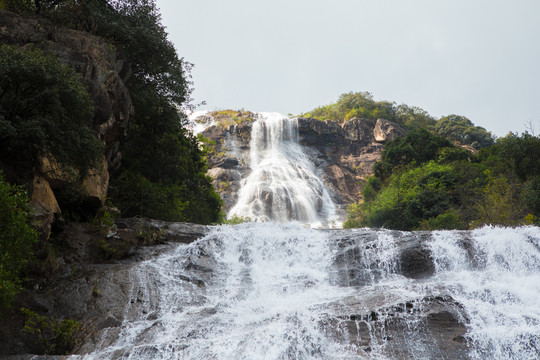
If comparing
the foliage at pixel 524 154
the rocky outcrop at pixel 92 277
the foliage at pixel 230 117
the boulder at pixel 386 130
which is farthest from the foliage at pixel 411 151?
the rocky outcrop at pixel 92 277

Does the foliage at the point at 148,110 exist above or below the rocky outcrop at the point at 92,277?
above

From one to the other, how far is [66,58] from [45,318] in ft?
27.9

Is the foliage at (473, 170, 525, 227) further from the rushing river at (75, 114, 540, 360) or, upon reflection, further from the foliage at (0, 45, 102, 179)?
the foliage at (0, 45, 102, 179)

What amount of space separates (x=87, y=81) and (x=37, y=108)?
383cm

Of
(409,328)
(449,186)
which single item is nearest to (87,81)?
(409,328)

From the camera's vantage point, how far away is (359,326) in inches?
303

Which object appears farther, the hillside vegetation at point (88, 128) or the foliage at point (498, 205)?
the foliage at point (498, 205)

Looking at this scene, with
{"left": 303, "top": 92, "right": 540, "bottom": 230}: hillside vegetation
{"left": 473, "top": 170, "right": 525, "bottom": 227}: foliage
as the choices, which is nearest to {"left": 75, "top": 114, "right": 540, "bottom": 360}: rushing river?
{"left": 473, "top": 170, "right": 525, "bottom": 227}: foliage

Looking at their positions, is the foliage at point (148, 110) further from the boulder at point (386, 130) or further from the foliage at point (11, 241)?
the boulder at point (386, 130)

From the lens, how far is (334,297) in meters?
9.68

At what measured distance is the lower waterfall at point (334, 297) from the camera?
23.4 feet

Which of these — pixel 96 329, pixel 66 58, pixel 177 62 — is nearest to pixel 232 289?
pixel 96 329

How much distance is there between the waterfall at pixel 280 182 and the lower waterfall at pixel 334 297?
69.1ft

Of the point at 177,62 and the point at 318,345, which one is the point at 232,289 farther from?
the point at 177,62
